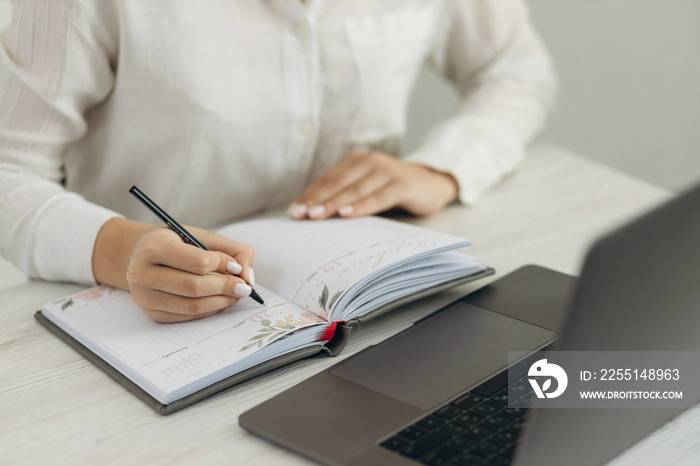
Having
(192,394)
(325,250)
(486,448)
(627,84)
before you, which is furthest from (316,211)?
(627,84)

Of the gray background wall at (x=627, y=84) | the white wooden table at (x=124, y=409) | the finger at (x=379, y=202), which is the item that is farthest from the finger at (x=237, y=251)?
the gray background wall at (x=627, y=84)

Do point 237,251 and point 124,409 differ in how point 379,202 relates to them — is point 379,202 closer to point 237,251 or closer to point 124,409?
point 237,251

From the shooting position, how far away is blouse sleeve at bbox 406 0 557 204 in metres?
1.10

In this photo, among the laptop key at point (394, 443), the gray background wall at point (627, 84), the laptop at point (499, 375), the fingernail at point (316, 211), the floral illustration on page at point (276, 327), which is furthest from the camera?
the gray background wall at point (627, 84)

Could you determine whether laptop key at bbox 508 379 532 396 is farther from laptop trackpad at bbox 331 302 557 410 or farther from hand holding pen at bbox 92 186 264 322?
hand holding pen at bbox 92 186 264 322

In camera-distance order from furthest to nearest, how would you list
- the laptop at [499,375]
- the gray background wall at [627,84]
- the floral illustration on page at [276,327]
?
the gray background wall at [627,84] < the floral illustration on page at [276,327] < the laptop at [499,375]

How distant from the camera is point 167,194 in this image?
0.98m

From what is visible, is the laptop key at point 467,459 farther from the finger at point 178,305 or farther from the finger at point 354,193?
the finger at point 354,193

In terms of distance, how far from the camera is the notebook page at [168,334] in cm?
58

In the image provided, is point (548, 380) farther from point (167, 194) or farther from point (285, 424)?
point (167, 194)

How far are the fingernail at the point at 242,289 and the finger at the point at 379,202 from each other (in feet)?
0.85

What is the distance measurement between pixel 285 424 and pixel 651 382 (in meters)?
0.26

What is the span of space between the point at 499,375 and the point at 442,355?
6 centimetres

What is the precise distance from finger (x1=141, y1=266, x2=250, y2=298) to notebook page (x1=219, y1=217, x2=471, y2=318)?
0.22 ft
